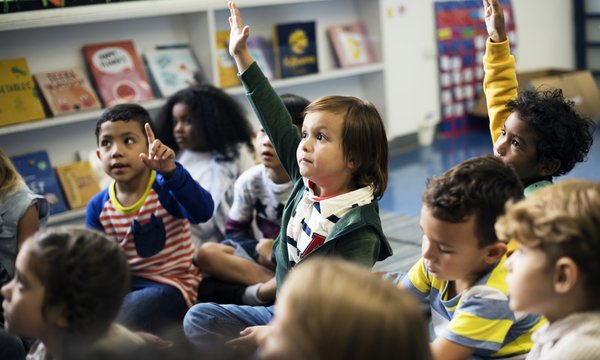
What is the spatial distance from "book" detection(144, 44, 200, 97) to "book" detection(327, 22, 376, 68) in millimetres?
1035

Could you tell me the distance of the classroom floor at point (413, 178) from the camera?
2689mm

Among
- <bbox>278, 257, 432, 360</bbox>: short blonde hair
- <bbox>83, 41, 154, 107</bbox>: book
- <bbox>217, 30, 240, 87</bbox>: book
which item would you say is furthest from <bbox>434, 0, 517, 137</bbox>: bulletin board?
<bbox>278, 257, 432, 360</bbox>: short blonde hair

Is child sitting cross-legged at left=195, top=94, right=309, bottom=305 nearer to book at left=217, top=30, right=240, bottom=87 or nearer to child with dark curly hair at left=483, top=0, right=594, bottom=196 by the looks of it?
child with dark curly hair at left=483, top=0, right=594, bottom=196

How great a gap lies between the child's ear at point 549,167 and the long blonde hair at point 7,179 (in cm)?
140

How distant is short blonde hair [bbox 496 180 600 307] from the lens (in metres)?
1.11

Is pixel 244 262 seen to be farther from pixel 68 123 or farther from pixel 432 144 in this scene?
pixel 432 144

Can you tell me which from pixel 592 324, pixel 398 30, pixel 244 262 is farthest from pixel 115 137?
pixel 398 30

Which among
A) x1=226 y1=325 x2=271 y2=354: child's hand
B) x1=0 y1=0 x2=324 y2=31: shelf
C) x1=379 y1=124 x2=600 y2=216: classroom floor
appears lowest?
x1=379 y1=124 x2=600 y2=216: classroom floor

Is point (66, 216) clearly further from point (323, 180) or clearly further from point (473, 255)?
point (473, 255)

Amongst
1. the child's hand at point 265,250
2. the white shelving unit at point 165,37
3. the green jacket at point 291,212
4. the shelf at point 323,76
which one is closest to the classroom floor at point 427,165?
the white shelving unit at point 165,37

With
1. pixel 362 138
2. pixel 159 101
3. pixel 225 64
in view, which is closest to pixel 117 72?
pixel 159 101

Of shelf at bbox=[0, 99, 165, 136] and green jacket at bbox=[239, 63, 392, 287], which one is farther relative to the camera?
shelf at bbox=[0, 99, 165, 136]

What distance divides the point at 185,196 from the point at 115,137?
0.31 m

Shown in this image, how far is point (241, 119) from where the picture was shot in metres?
2.85
